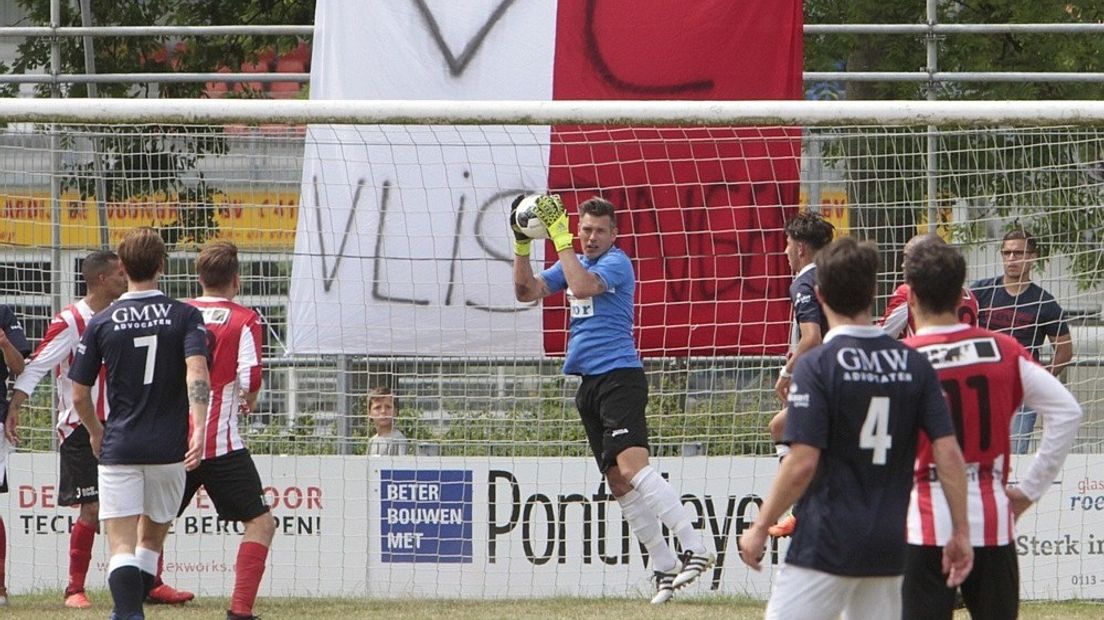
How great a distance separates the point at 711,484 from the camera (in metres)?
8.76

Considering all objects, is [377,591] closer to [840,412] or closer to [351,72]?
[351,72]

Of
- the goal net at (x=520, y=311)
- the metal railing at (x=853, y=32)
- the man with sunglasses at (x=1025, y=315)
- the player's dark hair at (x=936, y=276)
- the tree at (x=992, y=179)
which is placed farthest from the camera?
the metal railing at (x=853, y=32)

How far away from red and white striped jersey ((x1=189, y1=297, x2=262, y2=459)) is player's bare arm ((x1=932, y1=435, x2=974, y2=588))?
12.3 ft

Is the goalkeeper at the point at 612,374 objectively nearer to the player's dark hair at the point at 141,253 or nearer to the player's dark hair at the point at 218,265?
the player's dark hair at the point at 218,265

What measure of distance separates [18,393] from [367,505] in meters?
2.24

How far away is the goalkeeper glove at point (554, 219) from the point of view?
7031 mm

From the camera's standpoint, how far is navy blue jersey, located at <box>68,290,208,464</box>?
6.06 m

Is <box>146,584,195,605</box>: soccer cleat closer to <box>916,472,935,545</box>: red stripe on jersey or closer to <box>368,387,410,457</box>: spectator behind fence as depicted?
<box>368,387,410,457</box>: spectator behind fence

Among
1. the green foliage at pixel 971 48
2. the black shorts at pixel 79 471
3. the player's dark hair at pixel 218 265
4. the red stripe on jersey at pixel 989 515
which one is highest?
the green foliage at pixel 971 48

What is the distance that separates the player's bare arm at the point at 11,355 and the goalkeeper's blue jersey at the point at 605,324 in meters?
3.08

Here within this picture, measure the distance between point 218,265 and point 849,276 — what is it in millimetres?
3623

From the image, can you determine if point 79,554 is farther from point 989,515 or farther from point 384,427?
point 989,515

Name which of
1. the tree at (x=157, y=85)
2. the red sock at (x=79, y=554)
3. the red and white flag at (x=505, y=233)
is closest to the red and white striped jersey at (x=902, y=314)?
the red and white flag at (x=505, y=233)

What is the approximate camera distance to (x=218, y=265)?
6.77 meters
